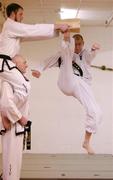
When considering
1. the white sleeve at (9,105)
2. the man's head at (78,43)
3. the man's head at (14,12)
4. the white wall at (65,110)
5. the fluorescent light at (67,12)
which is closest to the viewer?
the white sleeve at (9,105)

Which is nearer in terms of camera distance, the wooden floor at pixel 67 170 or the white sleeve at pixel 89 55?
the wooden floor at pixel 67 170

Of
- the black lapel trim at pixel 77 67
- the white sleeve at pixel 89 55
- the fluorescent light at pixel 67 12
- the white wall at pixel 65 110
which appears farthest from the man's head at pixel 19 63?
the white wall at pixel 65 110

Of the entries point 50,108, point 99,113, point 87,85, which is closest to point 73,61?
point 87,85

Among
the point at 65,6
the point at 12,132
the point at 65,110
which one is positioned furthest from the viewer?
the point at 65,110

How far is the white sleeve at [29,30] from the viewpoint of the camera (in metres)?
3.47

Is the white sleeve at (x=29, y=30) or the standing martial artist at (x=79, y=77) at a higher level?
the white sleeve at (x=29, y=30)

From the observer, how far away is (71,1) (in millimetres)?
6008

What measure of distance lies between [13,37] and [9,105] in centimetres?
69

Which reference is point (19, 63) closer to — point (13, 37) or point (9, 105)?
point (13, 37)

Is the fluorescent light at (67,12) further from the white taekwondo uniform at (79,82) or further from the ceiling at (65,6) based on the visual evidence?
the white taekwondo uniform at (79,82)

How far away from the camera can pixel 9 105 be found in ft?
11.0

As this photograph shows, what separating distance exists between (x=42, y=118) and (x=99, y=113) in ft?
9.75

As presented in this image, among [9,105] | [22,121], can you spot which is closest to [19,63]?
[9,105]

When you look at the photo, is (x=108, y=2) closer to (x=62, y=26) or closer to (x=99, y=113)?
(x=99, y=113)
